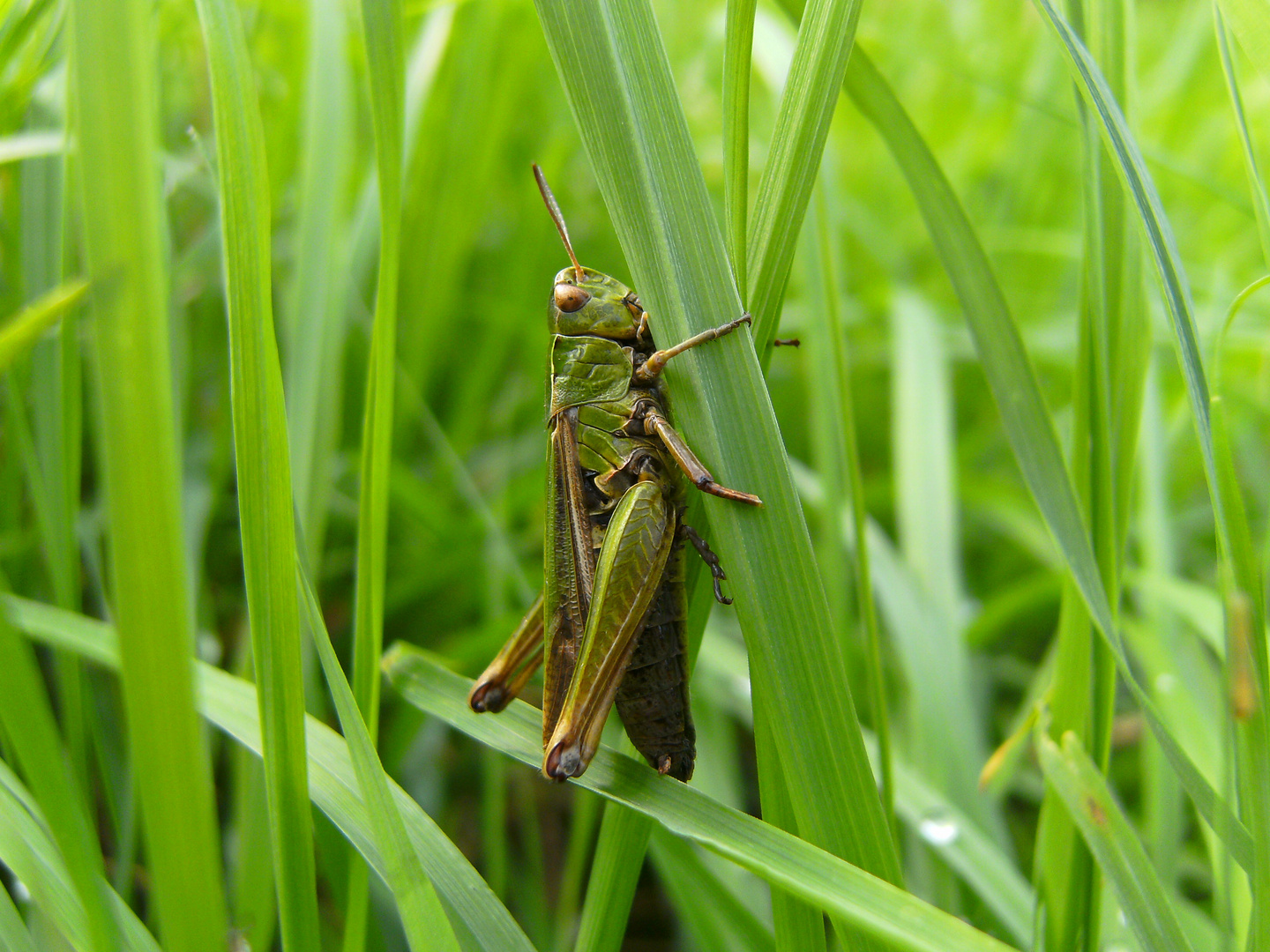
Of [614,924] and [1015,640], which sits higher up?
[614,924]

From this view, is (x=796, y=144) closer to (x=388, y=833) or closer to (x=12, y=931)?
(x=388, y=833)

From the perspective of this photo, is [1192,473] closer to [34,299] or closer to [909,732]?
[909,732]

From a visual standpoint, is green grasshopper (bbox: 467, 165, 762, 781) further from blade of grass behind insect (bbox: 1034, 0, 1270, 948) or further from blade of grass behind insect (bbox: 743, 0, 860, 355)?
blade of grass behind insect (bbox: 1034, 0, 1270, 948)

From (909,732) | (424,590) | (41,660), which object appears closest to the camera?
(41,660)

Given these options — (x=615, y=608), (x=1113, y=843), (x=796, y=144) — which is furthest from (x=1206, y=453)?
(x=615, y=608)

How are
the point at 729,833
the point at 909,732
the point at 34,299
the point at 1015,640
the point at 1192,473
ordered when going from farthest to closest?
the point at 1192,473 → the point at 1015,640 → the point at 909,732 → the point at 34,299 → the point at 729,833

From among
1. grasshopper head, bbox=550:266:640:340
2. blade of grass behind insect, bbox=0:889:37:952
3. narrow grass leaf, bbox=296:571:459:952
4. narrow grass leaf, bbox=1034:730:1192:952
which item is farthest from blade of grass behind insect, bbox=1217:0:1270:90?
blade of grass behind insect, bbox=0:889:37:952

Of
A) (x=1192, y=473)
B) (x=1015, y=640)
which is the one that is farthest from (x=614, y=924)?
(x=1192, y=473)
